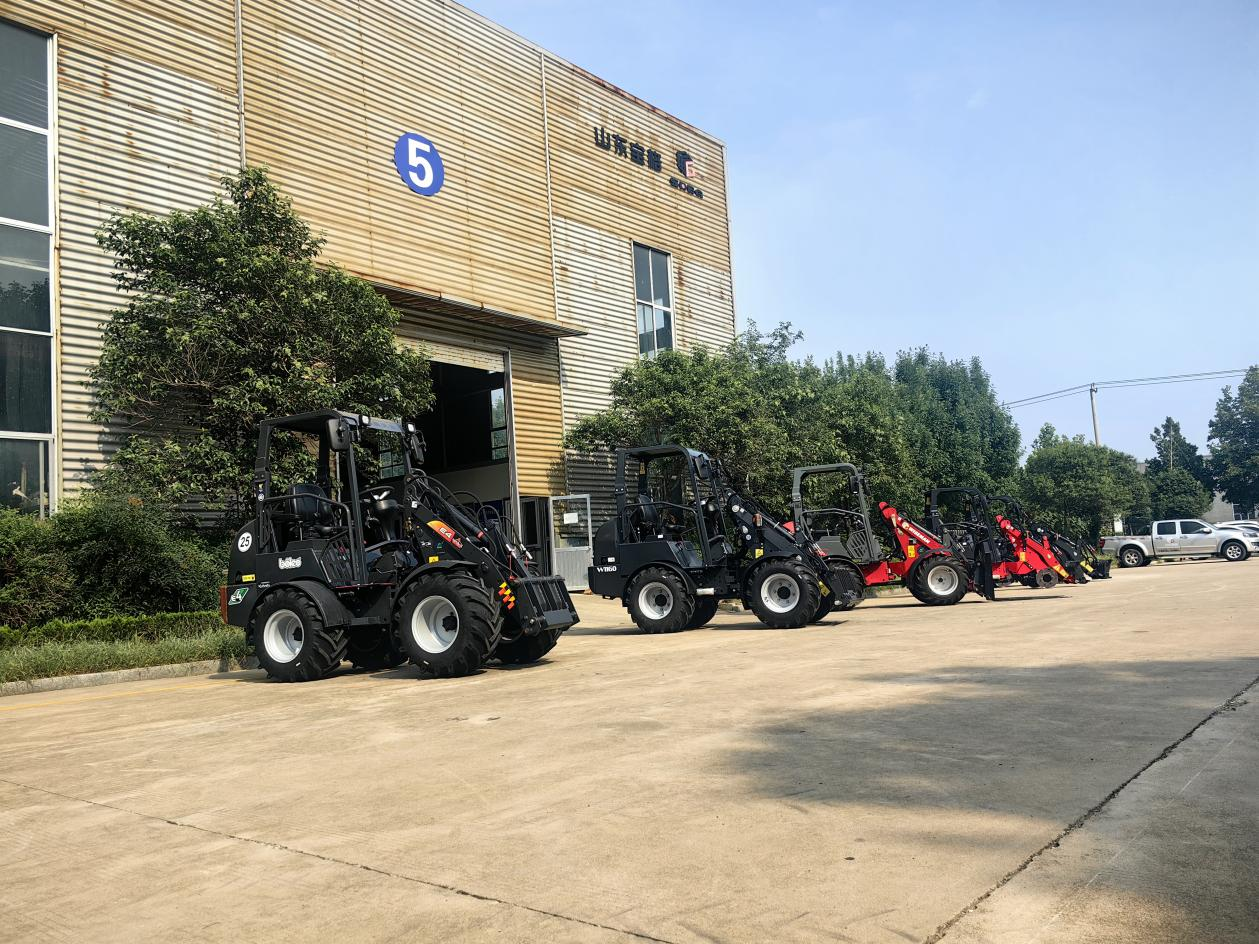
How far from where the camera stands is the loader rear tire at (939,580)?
18703mm

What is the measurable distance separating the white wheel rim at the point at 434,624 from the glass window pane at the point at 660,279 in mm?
20067

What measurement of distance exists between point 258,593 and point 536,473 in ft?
44.7

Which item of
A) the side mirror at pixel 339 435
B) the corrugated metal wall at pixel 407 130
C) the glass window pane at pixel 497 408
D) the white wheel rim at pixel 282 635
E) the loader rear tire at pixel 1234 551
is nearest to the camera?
the side mirror at pixel 339 435

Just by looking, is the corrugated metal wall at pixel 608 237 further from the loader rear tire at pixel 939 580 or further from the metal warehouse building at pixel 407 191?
the loader rear tire at pixel 939 580

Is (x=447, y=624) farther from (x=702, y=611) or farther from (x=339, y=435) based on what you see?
(x=702, y=611)

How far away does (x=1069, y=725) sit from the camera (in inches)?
236

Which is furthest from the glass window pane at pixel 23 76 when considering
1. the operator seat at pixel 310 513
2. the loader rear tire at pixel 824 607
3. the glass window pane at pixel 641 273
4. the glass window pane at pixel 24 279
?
the glass window pane at pixel 641 273

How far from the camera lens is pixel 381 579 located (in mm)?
10836

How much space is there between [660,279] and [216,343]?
16399mm

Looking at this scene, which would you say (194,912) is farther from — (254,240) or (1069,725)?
(254,240)

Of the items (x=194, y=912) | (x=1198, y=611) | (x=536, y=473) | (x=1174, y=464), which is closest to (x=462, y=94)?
(x=536, y=473)

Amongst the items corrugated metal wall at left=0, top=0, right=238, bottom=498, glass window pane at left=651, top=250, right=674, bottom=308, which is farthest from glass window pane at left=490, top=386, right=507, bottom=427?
corrugated metal wall at left=0, top=0, right=238, bottom=498

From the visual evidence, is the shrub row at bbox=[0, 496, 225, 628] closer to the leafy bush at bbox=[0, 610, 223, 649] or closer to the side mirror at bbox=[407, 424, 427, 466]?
the leafy bush at bbox=[0, 610, 223, 649]

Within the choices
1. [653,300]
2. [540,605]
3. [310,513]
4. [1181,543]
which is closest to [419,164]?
[653,300]
